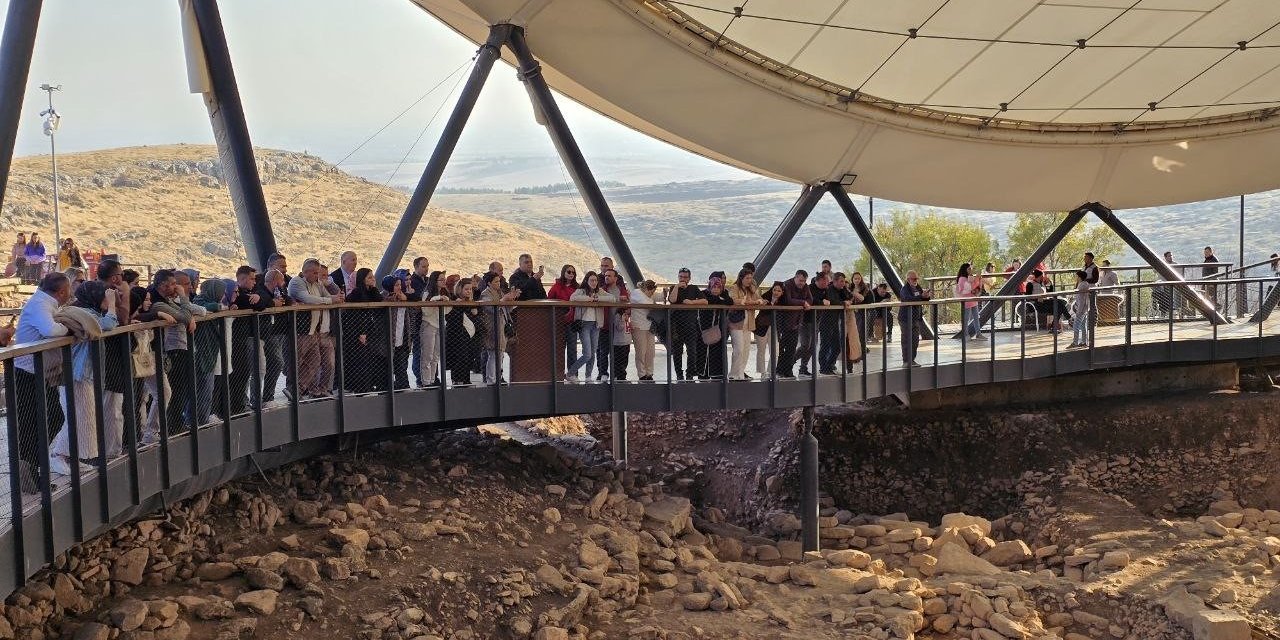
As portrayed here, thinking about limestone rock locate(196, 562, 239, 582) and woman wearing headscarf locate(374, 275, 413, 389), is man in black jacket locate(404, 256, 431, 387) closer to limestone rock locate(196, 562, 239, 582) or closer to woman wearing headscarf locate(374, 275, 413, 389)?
woman wearing headscarf locate(374, 275, 413, 389)

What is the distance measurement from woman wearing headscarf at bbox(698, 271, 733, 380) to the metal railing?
0.09 ft

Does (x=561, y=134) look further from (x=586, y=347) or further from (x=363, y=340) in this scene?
(x=363, y=340)

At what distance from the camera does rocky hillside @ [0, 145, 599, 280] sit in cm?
6400

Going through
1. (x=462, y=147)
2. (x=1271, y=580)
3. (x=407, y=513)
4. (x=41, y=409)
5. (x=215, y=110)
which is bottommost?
(x=1271, y=580)

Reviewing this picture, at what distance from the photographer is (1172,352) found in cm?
2169

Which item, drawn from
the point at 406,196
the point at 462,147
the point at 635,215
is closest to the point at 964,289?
the point at 406,196

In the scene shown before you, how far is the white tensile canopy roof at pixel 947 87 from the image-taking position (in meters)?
20.6

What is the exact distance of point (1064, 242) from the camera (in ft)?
228

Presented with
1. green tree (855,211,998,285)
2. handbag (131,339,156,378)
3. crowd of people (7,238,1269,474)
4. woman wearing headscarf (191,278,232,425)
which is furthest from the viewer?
green tree (855,211,998,285)

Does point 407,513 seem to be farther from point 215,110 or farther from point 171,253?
point 171,253

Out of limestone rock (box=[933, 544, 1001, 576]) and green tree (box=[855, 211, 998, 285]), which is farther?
green tree (box=[855, 211, 998, 285])

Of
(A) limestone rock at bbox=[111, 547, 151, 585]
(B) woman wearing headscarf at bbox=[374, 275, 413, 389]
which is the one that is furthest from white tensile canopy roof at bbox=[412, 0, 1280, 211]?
(A) limestone rock at bbox=[111, 547, 151, 585]

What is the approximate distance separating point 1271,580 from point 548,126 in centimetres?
1231

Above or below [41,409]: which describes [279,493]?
below
